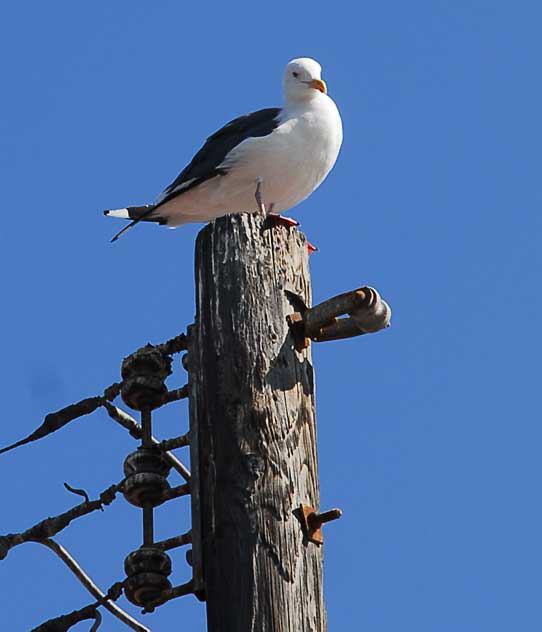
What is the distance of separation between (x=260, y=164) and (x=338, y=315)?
4.18 metres

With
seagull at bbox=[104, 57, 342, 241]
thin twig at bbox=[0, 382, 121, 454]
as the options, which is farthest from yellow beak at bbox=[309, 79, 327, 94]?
thin twig at bbox=[0, 382, 121, 454]

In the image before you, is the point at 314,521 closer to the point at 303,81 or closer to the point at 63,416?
the point at 63,416

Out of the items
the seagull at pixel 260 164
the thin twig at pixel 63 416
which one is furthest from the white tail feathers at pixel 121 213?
the thin twig at pixel 63 416

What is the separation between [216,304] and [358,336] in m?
0.47

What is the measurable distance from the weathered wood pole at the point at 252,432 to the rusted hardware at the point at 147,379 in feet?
1.01

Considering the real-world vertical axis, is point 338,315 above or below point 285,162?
below

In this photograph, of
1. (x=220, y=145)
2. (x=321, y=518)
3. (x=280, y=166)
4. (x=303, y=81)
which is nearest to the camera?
(x=321, y=518)

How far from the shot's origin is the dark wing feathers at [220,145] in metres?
9.09

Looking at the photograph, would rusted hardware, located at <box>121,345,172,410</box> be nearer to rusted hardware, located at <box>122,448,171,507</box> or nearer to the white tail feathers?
rusted hardware, located at <box>122,448,171,507</box>

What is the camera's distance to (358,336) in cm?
480

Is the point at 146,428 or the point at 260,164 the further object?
the point at 260,164

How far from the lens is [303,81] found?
9773mm

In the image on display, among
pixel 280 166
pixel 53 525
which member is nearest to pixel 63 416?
pixel 53 525

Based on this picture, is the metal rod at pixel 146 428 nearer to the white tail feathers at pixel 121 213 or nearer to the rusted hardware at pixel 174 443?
the rusted hardware at pixel 174 443
